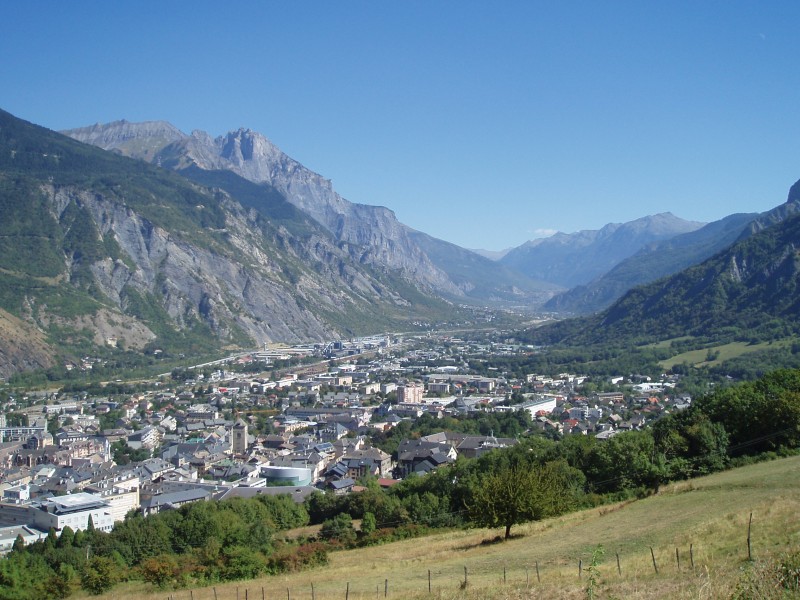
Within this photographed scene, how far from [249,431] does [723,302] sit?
321 ft

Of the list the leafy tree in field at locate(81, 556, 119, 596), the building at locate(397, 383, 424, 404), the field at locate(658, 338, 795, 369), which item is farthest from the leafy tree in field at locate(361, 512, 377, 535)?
the field at locate(658, 338, 795, 369)

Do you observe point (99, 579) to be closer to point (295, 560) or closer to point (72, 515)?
point (295, 560)

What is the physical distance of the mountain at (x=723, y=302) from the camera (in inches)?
4751

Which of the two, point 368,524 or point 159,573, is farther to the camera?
point 368,524

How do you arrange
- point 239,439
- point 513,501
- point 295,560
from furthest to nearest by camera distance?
point 239,439 → point 295,560 → point 513,501

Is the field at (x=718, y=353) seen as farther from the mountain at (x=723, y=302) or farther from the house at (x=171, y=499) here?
the house at (x=171, y=499)

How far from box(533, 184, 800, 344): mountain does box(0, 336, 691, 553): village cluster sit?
34.7m

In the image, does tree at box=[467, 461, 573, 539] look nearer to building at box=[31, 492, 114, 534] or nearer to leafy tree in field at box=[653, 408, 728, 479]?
leafy tree in field at box=[653, 408, 728, 479]

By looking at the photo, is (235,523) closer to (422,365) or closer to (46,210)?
(422,365)

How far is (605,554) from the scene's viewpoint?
18469mm

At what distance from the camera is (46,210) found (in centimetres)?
15925

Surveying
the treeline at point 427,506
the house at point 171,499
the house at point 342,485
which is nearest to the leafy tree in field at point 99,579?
the treeline at point 427,506

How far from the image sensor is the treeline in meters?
27.0

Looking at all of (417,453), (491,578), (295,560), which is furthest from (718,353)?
(491,578)
